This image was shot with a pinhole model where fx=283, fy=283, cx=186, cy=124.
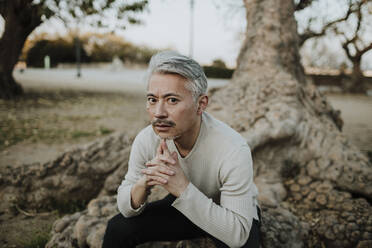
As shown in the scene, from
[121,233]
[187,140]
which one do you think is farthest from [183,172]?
[121,233]

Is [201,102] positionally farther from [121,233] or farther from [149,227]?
[121,233]

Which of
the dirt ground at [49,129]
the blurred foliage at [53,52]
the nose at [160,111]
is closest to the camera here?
the nose at [160,111]

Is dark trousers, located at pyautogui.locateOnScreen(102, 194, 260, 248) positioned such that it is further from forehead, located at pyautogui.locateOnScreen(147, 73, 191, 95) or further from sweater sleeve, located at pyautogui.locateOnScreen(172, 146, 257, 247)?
forehead, located at pyautogui.locateOnScreen(147, 73, 191, 95)

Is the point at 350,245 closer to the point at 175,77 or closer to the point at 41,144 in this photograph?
the point at 175,77

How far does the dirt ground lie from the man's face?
1.96 metres

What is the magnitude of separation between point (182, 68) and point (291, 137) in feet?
7.60

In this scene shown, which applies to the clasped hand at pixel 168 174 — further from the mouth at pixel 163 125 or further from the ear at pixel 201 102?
the ear at pixel 201 102

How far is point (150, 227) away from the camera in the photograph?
1.82m

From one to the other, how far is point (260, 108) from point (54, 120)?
5911mm

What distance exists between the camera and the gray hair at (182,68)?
1.59 metres

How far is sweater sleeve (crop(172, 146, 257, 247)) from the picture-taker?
1557 millimetres

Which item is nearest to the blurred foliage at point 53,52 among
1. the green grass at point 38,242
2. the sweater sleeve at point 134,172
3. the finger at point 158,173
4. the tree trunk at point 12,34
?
the tree trunk at point 12,34

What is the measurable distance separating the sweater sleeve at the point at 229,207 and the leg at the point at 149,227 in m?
0.31

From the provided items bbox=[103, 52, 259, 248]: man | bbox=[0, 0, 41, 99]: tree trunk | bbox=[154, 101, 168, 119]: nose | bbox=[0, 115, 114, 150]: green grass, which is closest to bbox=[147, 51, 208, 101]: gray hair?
bbox=[103, 52, 259, 248]: man
